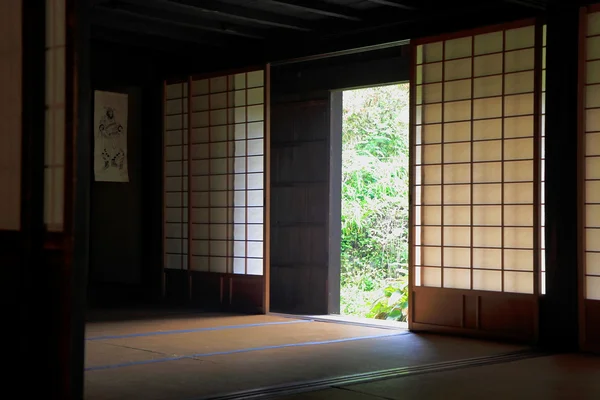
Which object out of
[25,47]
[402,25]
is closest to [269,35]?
[402,25]

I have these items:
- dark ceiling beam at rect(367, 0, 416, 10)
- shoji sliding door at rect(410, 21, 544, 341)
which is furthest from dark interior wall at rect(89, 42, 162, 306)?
shoji sliding door at rect(410, 21, 544, 341)

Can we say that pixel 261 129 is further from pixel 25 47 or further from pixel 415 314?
pixel 25 47

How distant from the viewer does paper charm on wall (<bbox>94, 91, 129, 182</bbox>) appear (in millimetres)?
8023

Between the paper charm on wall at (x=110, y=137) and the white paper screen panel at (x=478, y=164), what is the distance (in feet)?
11.1

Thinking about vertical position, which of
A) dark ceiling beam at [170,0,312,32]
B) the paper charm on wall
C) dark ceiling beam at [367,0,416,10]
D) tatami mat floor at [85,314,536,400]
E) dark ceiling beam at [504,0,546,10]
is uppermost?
dark ceiling beam at [170,0,312,32]

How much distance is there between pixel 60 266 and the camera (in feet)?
10.6

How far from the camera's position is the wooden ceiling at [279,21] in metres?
5.88

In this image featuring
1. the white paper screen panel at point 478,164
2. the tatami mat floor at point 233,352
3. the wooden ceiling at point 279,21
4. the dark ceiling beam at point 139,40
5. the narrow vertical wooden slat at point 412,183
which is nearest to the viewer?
the tatami mat floor at point 233,352

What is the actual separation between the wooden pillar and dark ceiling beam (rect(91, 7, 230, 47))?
10.3 feet

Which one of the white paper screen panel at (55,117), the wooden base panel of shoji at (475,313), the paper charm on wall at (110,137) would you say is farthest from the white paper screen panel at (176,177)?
the white paper screen panel at (55,117)

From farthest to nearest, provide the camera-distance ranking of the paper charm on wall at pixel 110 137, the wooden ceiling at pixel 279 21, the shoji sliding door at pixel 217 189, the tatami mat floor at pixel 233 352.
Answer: the paper charm on wall at pixel 110 137 → the shoji sliding door at pixel 217 189 → the wooden ceiling at pixel 279 21 → the tatami mat floor at pixel 233 352

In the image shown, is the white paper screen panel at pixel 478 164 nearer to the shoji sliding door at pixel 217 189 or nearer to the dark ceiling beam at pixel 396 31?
the dark ceiling beam at pixel 396 31

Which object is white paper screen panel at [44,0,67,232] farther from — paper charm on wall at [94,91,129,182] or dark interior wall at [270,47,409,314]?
paper charm on wall at [94,91,129,182]

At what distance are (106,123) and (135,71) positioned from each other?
62cm
